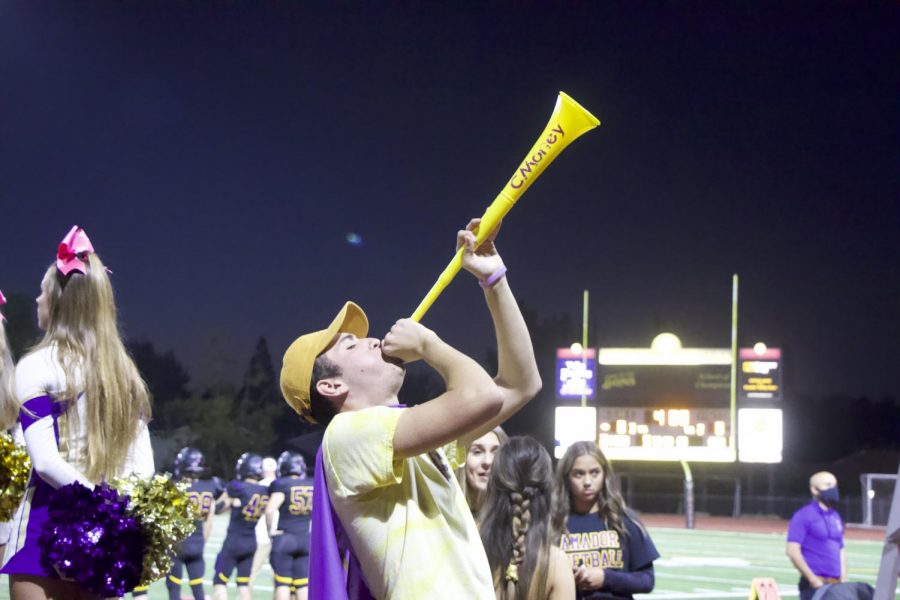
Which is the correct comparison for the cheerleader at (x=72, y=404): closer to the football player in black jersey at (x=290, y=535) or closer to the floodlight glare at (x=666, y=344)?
the football player in black jersey at (x=290, y=535)

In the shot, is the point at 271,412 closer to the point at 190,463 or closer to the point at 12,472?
the point at 190,463

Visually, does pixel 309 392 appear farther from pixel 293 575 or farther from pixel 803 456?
pixel 803 456

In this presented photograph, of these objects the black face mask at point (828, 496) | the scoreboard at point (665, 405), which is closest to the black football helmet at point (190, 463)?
the black face mask at point (828, 496)

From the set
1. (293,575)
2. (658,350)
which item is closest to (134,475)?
(293,575)

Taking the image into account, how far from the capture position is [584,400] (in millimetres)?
37562

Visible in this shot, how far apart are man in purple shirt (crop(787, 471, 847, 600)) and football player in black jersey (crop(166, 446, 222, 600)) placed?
5.69 meters

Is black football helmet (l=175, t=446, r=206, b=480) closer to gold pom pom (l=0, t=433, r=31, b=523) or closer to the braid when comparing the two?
gold pom pom (l=0, t=433, r=31, b=523)

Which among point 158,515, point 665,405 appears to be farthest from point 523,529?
point 665,405

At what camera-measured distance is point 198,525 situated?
11.5 metres

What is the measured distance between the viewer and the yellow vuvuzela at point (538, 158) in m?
2.95

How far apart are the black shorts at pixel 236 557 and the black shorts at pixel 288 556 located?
3.04 feet

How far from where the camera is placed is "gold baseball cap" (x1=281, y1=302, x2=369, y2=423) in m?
3.01

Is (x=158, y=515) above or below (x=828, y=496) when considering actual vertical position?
above

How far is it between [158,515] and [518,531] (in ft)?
4.60
